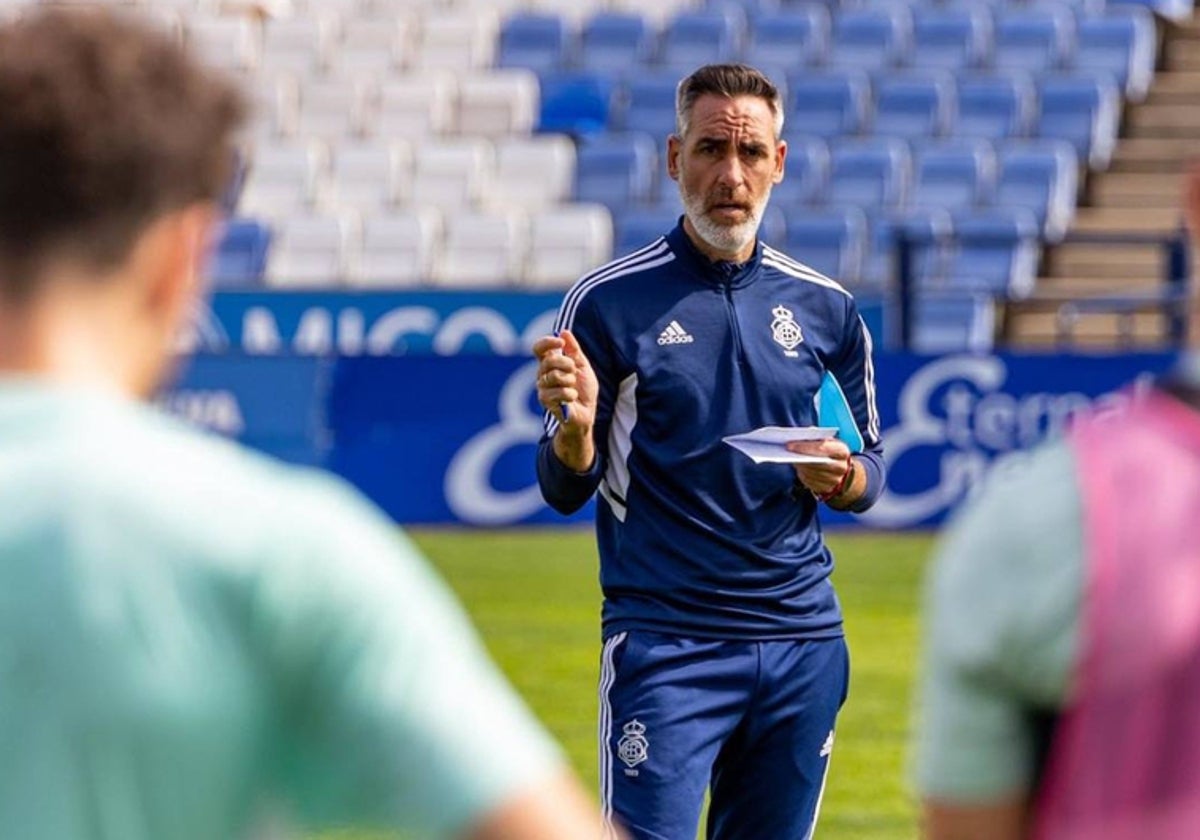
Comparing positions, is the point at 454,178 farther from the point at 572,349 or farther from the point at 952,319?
the point at 572,349

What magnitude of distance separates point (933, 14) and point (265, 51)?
6657mm

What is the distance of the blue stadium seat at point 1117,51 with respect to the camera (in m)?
23.1

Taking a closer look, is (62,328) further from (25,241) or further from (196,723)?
(196,723)

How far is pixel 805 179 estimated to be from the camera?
2242cm

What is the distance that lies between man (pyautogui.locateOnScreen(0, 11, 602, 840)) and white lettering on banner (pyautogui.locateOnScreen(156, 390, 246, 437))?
Answer: 15.3 metres

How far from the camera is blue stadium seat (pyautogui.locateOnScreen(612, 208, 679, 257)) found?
70.2 ft

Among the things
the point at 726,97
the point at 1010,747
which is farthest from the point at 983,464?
the point at 1010,747

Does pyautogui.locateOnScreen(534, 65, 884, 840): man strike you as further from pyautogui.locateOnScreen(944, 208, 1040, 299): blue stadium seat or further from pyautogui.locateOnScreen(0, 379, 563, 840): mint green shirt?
pyautogui.locateOnScreen(944, 208, 1040, 299): blue stadium seat

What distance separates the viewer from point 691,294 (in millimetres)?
5914

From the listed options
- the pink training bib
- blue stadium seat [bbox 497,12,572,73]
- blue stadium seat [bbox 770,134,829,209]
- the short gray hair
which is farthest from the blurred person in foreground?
blue stadium seat [bbox 497,12,572,73]

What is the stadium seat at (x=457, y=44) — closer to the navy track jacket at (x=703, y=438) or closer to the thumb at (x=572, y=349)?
the navy track jacket at (x=703, y=438)

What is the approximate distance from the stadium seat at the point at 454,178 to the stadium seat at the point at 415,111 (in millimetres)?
1000

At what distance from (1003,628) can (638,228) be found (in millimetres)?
19471

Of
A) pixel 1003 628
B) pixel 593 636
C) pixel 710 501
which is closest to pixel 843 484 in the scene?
pixel 710 501
